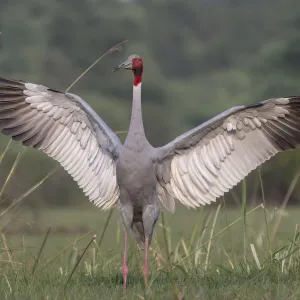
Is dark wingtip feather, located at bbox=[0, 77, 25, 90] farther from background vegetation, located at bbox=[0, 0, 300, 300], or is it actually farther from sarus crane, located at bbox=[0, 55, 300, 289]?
background vegetation, located at bbox=[0, 0, 300, 300]

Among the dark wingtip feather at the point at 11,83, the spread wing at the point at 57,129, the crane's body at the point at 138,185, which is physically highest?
the dark wingtip feather at the point at 11,83

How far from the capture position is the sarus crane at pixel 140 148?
6.30 m

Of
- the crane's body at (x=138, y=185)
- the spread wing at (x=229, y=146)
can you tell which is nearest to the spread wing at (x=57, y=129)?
the crane's body at (x=138, y=185)

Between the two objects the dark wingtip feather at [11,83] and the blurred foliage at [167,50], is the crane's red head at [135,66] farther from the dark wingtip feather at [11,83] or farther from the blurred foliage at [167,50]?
the blurred foliage at [167,50]

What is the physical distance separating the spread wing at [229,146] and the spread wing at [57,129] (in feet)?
1.37

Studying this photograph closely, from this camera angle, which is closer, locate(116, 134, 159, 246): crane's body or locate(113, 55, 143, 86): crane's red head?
locate(116, 134, 159, 246): crane's body

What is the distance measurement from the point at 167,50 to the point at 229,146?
42.3 meters

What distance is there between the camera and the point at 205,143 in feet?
20.8

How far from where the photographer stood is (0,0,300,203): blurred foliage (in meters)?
37.3

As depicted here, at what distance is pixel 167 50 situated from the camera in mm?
48344

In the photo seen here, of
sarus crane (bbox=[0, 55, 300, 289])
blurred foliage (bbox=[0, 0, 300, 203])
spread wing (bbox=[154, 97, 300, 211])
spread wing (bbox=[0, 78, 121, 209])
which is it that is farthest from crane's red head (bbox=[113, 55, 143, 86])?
blurred foliage (bbox=[0, 0, 300, 203])

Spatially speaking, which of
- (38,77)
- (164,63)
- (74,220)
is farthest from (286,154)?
(164,63)

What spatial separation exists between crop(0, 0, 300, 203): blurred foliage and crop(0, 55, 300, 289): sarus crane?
2306cm

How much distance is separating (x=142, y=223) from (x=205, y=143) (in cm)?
83
